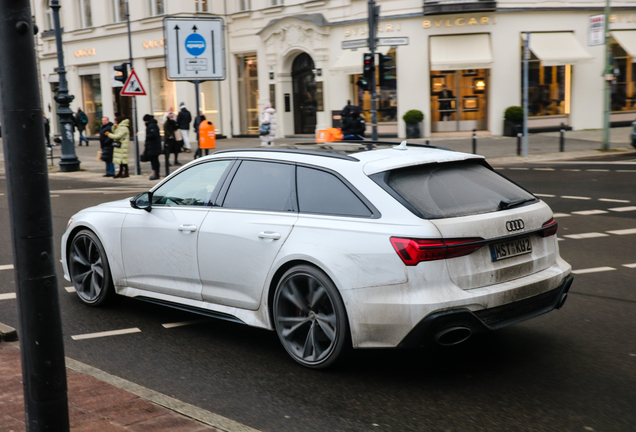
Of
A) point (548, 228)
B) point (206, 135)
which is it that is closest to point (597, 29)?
point (206, 135)

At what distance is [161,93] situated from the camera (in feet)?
125

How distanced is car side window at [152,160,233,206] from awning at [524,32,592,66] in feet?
84.0

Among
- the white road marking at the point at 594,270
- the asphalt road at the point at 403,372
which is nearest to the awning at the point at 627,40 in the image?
the white road marking at the point at 594,270

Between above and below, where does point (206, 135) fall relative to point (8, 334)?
above

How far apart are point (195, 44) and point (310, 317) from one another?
14.4 meters

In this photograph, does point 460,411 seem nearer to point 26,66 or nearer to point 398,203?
point 398,203

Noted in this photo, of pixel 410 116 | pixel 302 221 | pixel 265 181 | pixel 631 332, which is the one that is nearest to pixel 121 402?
pixel 302 221

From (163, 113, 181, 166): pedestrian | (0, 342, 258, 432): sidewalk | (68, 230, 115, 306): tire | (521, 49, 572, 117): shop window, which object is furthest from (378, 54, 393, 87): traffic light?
(0, 342, 258, 432): sidewalk

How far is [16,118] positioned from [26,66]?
0.69ft

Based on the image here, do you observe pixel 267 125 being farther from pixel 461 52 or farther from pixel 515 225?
pixel 515 225

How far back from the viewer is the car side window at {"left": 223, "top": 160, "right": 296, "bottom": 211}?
206 inches

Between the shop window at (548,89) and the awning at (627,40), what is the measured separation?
2379 mm

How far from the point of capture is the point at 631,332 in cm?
553

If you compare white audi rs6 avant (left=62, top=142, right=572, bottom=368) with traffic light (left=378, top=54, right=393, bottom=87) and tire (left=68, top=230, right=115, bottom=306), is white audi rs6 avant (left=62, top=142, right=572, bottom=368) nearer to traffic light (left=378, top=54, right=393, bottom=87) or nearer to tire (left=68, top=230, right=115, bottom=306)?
tire (left=68, top=230, right=115, bottom=306)
